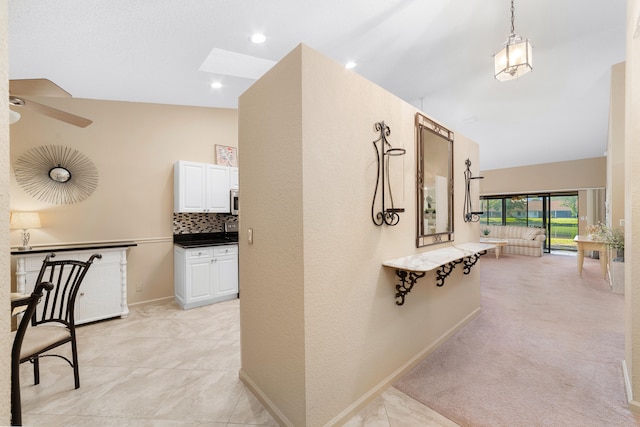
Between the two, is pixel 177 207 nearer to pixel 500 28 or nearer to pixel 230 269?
pixel 230 269

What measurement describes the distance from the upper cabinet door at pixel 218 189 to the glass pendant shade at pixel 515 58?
3584 mm

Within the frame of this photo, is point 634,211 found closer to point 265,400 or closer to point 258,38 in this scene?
point 265,400

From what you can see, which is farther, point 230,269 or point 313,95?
point 230,269

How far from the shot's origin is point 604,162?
7391 mm

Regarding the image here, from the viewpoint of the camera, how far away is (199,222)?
171 inches

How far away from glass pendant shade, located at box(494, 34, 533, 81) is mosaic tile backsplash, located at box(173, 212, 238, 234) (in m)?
3.90

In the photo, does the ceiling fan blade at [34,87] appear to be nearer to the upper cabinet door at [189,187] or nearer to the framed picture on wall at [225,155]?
the upper cabinet door at [189,187]

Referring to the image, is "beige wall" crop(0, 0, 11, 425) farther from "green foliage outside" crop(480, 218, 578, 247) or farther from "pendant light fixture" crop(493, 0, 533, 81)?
"green foliage outside" crop(480, 218, 578, 247)

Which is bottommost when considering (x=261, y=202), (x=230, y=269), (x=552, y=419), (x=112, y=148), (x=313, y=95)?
(x=552, y=419)

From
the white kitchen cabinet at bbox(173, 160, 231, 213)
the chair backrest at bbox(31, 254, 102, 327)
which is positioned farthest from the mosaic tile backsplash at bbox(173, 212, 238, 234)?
the chair backrest at bbox(31, 254, 102, 327)

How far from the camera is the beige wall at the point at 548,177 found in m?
7.51

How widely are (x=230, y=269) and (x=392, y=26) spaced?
11.4 feet

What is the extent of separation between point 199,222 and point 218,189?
621 mm

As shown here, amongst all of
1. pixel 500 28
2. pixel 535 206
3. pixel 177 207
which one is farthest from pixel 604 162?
pixel 177 207
